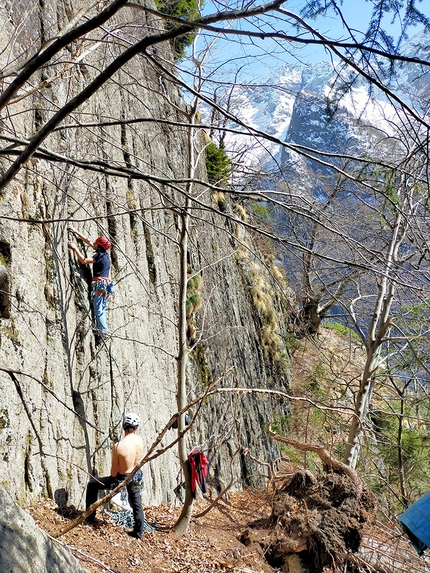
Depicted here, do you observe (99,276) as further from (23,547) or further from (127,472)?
(23,547)

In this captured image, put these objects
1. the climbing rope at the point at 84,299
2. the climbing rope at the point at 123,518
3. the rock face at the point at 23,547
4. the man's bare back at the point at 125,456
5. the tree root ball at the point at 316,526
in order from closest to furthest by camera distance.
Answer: the rock face at the point at 23,547
the man's bare back at the point at 125,456
the climbing rope at the point at 123,518
the climbing rope at the point at 84,299
the tree root ball at the point at 316,526

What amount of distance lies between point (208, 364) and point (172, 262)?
2.59 m

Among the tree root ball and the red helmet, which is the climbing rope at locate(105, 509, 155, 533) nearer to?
the tree root ball

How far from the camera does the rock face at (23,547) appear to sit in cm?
275

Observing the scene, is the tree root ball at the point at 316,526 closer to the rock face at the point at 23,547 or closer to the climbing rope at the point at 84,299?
the climbing rope at the point at 84,299

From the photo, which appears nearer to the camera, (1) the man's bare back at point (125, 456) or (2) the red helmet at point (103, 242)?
(1) the man's bare back at point (125, 456)

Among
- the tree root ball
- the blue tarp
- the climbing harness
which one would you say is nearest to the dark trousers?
the climbing harness

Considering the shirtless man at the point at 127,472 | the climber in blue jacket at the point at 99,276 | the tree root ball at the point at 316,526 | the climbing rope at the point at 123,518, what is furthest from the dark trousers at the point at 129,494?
the tree root ball at the point at 316,526

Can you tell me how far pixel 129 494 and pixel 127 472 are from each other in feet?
1.08

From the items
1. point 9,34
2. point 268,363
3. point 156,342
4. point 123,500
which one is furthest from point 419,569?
point 268,363

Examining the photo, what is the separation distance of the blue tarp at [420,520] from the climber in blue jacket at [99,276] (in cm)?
457

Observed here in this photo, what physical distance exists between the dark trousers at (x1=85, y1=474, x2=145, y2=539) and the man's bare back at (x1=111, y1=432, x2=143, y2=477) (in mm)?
104

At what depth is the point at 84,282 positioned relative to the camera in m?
7.84

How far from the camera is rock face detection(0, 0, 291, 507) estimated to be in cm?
563
